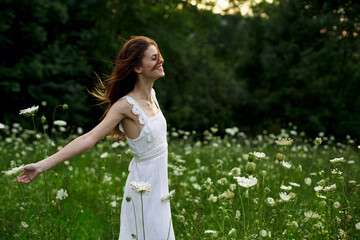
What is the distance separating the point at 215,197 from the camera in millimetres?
2820

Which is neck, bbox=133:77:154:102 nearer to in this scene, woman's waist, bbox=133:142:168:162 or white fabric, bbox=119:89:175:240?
white fabric, bbox=119:89:175:240

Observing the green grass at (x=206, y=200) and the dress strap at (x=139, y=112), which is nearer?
the dress strap at (x=139, y=112)

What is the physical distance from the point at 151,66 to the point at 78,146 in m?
0.69

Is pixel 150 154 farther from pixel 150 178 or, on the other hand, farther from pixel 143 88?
pixel 143 88

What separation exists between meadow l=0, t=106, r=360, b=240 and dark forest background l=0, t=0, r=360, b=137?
22.5ft

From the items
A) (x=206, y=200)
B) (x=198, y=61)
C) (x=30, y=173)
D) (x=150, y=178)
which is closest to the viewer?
(x=30, y=173)

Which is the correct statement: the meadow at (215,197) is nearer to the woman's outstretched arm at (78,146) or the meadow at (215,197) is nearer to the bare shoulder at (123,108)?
the woman's outstretched arm at (78,146)

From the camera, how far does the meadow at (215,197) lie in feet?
8.98

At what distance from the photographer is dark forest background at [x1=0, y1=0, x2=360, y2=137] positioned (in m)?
12.4

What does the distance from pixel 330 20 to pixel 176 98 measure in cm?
705

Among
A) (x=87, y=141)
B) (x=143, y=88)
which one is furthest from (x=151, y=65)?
(x=87, y=141)

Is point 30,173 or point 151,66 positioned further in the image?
point 151,66

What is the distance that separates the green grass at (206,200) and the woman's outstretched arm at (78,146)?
271 mm

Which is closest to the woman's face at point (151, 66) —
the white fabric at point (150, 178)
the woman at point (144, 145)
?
the woman at point (144, 145)
